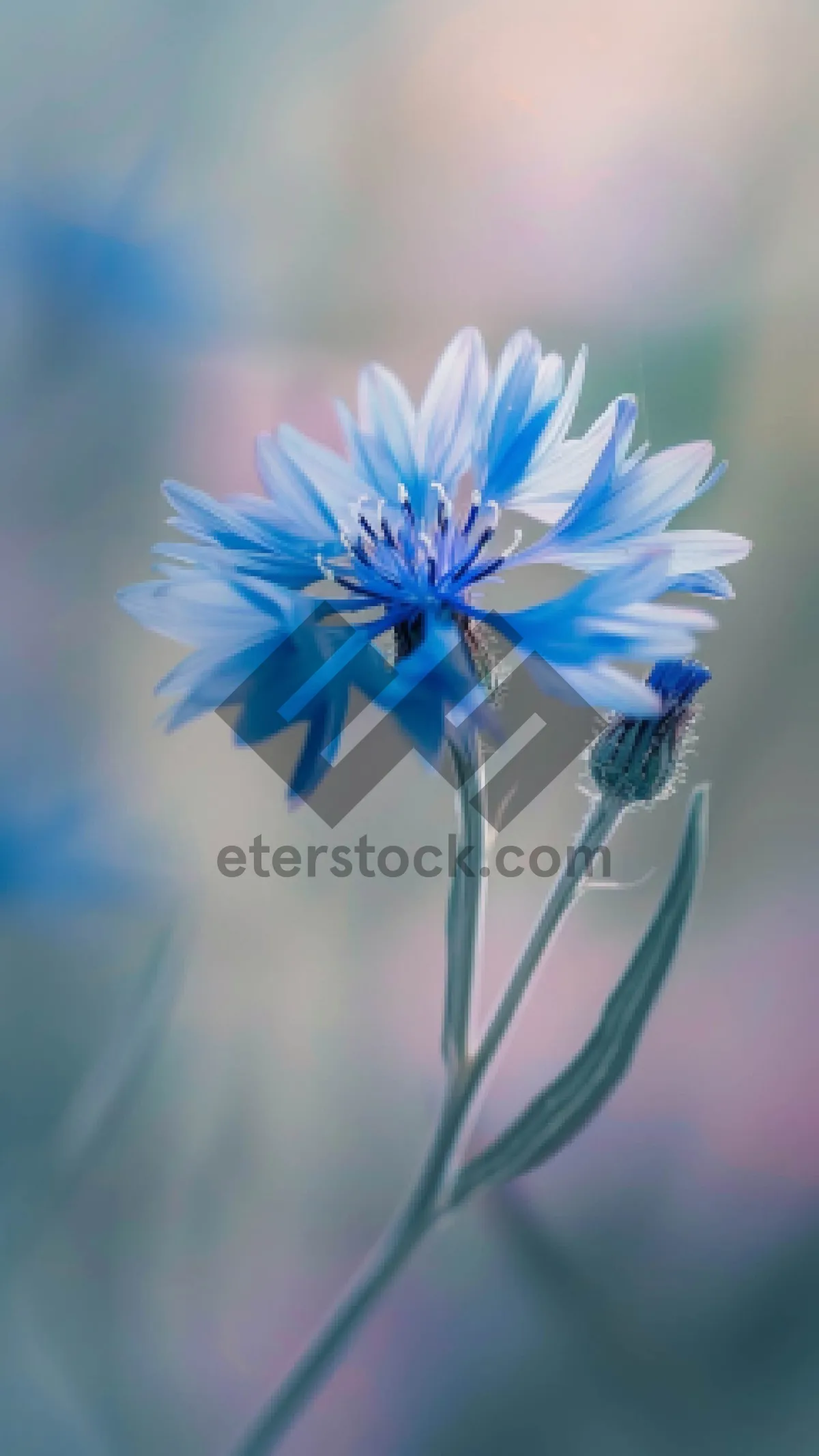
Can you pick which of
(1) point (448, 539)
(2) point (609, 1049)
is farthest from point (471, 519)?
(2) point (609, 1049)

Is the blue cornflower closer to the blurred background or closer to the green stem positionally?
the green stem

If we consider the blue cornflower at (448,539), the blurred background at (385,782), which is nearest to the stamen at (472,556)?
the blue cornflower at (448,539)

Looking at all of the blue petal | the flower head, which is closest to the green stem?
the flower head

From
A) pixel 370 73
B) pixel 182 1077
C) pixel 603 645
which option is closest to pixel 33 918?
pixel 182 1077

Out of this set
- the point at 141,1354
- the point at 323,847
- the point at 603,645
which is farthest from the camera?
the point at 323,847

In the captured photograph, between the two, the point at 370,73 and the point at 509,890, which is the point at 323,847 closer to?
the point at 509,890
